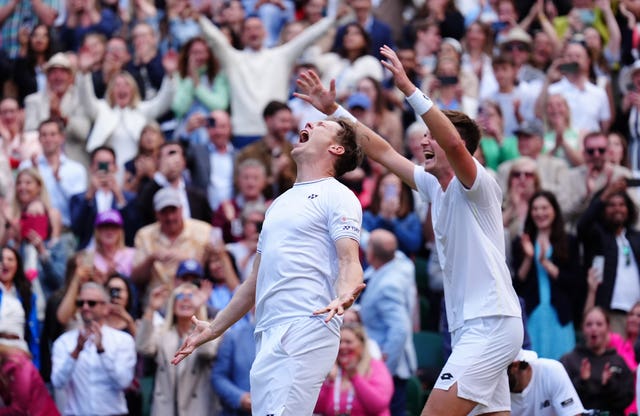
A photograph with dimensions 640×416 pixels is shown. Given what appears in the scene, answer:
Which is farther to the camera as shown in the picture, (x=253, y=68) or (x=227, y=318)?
(x=253, y=68)

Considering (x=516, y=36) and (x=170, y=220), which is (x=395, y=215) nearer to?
(x=170, y=220)

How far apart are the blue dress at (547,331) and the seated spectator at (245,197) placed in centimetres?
288

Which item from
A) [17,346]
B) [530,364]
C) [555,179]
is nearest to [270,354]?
[530,364]

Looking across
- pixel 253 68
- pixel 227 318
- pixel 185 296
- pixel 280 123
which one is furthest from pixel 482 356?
pixel 253 68

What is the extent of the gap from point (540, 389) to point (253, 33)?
27.4 ft

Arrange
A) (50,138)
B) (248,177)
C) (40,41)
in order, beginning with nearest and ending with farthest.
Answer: (248,177)
(50,138)
(40,41)

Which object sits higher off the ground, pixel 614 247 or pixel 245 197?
pixel 614 247

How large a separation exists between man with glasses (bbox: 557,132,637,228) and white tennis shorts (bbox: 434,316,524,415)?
6505 mm

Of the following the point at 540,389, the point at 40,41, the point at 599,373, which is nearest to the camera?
the point at 540,389

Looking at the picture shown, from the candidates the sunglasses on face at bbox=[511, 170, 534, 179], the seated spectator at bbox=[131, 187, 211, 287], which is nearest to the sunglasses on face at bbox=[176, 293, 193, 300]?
the seated spectator at bbox=[131, 187, 211, 287]

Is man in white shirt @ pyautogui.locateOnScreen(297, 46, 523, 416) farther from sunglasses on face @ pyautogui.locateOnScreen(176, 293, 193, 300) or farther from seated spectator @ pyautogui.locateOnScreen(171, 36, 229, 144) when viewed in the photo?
seated spectator @ pyautogui.locateOnScreen(171, 36, 229, 144)

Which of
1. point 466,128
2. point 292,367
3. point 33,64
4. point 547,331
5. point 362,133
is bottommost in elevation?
point 547,331

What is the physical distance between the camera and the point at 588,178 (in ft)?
46.6

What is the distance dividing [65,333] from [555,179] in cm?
541
